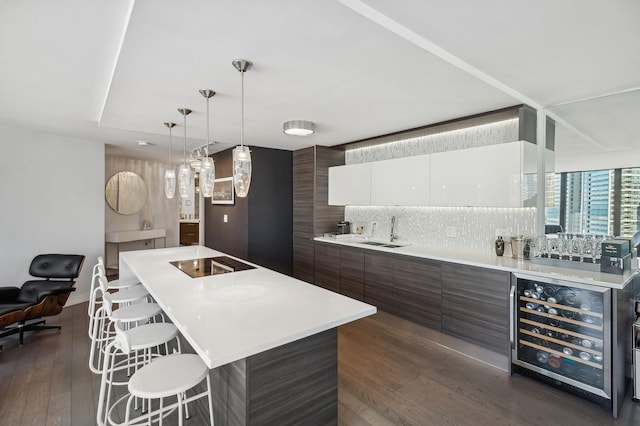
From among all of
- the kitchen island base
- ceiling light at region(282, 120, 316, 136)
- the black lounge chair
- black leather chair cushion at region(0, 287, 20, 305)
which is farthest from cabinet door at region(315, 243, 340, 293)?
black leather chair cushion at region(0, 287, 20, 305)

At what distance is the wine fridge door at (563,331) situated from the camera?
2086mm

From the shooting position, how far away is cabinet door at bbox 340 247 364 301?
379cm

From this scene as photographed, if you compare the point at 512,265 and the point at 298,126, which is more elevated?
the point at 298,126

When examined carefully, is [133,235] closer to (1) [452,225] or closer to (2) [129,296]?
(2) [129,296]

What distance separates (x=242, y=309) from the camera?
1.71 metres

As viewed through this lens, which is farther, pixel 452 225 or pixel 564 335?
pixel 452 225

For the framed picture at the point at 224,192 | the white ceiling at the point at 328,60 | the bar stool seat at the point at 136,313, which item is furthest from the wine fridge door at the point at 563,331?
the framed picture at the point at 224,192

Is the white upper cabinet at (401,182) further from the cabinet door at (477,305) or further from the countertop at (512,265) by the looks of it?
Result: the cabinet door at (477,305)

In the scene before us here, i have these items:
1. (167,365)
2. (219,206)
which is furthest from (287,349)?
(219,206)

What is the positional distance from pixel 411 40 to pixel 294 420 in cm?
208

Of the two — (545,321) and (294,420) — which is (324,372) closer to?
(294,420)

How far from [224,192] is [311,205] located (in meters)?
1.62

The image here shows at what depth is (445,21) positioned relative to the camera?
58.2 inches

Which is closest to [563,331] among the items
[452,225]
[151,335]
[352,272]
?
[452,225]
